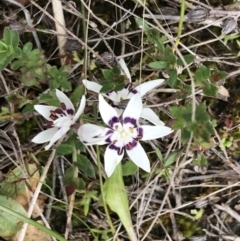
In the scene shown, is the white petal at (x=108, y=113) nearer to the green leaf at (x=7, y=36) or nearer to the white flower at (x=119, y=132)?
the white flower at (x=119, y=132)

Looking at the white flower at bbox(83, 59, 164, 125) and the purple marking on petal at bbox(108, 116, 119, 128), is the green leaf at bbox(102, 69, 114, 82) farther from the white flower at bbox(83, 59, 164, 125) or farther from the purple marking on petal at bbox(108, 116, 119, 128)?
the purple marking on petal at bbox(108, 116, 119, 128)

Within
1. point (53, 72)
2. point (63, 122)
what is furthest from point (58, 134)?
point (53, 72)

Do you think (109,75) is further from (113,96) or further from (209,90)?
(209,90)

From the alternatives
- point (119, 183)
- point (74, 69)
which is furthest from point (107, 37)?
point (119, 183)

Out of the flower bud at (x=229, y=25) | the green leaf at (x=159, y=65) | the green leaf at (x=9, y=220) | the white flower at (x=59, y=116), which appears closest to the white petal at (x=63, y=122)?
the white flower at (x=59, y=116)

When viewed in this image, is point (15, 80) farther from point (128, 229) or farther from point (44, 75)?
point (128, 229)

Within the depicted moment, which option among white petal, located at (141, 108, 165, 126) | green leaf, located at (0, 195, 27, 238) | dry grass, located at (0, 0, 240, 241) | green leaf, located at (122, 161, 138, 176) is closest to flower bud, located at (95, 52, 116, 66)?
dry grass, located at (0, 0, 240, 241)

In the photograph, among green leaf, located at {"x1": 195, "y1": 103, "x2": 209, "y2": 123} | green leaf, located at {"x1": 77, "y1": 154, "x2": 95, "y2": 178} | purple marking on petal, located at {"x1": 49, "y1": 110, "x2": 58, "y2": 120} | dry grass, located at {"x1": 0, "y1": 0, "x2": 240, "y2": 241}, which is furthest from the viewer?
dry grass, located at {"x1": 0, "y1": 0, "x2": 240, "y2": 241}
